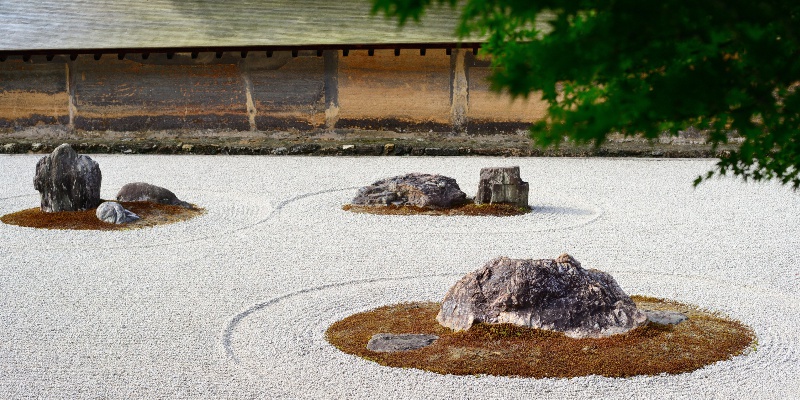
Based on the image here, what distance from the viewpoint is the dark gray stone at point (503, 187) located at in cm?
1162

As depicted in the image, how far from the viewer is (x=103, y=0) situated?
22531 millimetres

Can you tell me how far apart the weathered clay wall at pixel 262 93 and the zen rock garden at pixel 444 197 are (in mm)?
6880

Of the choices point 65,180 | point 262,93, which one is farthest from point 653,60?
point 262,93

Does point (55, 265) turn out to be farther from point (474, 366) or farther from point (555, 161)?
point (555, 161)

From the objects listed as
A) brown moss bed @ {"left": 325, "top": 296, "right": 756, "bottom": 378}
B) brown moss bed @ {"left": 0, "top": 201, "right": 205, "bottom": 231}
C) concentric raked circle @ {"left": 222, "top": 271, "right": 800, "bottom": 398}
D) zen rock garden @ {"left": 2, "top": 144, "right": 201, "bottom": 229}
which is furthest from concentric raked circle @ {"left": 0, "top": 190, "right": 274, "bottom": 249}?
brown moss bed @ {"left": 325, "top": 296, "right": 756, "bottom": 378}

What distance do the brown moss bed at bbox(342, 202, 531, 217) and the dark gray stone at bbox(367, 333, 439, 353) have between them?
5.31 meters

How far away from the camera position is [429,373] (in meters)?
5.48

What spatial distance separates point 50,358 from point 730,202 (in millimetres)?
9184

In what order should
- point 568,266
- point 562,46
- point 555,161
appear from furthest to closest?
point 555,161
point 568,266
point 562,46

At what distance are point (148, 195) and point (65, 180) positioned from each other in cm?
110

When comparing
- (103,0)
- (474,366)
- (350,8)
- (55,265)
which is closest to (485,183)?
(55,265)

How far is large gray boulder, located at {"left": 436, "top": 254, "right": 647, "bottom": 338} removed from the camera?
6062mm

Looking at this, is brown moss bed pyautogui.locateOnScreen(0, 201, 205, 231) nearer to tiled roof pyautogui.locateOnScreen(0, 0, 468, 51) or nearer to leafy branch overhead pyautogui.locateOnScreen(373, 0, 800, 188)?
tiled roof pyautogui.locateOnScreen(0, 0, 468, 51)

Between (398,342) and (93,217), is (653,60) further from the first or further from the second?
(93,217)
